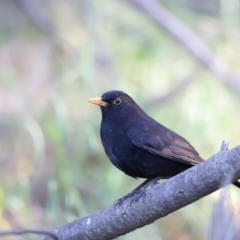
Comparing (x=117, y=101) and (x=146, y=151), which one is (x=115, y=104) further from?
(x=146, y=151)

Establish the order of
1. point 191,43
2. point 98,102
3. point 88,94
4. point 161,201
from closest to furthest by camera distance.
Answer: point 161,201
point 98,102
point 88,94
point 191,43

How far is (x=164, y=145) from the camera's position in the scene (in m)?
3.86

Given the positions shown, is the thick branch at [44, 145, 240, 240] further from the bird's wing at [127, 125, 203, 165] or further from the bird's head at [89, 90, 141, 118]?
the bird's head at [89, 90, 141, 118]

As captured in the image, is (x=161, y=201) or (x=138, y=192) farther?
(x=138, y=192)

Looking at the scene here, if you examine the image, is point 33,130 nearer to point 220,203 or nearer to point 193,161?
point 193,161

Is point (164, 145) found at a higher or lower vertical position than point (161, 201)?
higher

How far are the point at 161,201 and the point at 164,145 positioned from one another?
868 millimetres

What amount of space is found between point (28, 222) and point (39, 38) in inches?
163

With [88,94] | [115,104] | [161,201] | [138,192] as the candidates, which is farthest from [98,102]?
[88,94]

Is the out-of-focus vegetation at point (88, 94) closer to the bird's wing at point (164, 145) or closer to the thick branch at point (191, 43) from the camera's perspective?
the thick branch at point (191, 43)

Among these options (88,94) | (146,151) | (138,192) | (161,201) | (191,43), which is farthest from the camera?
(191,43)

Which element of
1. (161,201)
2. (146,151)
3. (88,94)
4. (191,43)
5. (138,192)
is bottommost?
(161,201)

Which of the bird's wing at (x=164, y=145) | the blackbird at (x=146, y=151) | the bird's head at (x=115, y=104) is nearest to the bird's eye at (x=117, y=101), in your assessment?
the bird's head at (x=115, y=104)

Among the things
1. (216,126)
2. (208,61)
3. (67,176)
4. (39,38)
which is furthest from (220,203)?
(39,38)
